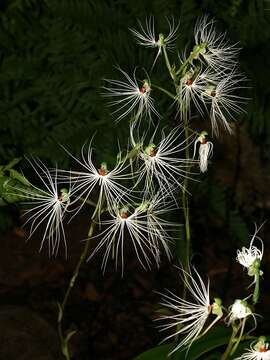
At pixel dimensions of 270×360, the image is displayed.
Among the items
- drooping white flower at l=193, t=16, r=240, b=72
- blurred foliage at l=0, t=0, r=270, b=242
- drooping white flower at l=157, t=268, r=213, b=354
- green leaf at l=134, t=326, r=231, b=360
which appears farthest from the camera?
blurred foliage at l=0, t=0, r=270, b=242

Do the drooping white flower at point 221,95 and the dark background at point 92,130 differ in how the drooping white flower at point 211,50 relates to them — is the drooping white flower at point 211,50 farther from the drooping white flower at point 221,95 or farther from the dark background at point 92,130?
the dark background at point 92,130

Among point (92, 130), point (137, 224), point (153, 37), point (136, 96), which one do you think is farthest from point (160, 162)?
point (92, 130)

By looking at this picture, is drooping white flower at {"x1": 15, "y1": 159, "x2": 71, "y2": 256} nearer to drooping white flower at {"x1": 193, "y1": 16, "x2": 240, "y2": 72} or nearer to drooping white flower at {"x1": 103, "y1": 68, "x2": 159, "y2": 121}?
drooping white flower at {"x1": 103, "y1": 68, "x2": 159, "y2": 121}

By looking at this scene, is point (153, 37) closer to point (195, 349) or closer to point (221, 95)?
point (221, 95)

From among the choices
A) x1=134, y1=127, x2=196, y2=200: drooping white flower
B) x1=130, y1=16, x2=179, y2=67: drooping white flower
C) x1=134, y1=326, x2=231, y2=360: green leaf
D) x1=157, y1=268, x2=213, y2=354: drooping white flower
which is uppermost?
x1=130, y1=16, x2=179, y2=67: drooping white flower

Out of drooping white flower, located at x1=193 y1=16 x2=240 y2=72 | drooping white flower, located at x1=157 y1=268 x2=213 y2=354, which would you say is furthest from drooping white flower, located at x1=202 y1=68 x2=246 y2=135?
drooping white flower, located at x1=157 y1=268 x2=213 y2=354

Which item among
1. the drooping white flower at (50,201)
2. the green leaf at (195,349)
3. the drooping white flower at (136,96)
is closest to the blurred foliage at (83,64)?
the drooping white flower at (136,96)

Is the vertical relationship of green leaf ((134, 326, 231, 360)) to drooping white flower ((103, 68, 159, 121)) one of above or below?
below
